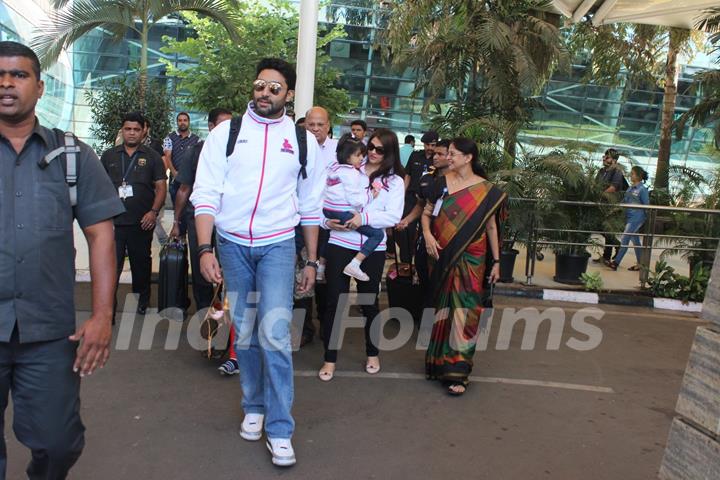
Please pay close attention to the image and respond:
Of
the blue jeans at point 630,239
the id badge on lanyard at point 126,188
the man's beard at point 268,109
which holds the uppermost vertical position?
the man's beard at point 268,109

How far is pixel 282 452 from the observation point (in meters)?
3.69

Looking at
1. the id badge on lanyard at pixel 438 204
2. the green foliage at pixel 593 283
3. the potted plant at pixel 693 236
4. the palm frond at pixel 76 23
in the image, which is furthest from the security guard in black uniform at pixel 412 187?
the palm frond at pixel 76 23

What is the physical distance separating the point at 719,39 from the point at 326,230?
31.6 ft

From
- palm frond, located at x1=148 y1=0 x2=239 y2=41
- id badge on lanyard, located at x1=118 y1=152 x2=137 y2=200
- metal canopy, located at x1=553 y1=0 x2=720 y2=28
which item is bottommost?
id badge on lanyard, located at x1=118 y1=152 x2=137 y2=200

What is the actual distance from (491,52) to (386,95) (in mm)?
17837

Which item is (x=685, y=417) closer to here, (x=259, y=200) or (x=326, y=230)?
(x=259, y=200)

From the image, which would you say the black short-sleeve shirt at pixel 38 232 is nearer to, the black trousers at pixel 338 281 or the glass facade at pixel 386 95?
the black trousers at pixel 338 281

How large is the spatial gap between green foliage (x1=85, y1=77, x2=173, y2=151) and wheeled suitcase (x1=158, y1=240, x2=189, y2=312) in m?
6.77

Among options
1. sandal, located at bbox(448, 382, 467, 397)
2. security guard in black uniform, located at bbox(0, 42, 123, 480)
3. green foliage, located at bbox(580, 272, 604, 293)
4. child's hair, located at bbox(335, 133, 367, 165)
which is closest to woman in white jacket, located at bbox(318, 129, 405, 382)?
child's hair, located at bbox(335, 133, 367, 165)

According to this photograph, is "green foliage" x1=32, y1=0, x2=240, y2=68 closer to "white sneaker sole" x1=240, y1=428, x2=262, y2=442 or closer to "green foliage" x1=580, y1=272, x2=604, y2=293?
"green foliage" x1=580, y1=272, x2=604, y2=293

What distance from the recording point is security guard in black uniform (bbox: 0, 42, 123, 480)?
2.49m

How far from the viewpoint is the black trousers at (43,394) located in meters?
2.55

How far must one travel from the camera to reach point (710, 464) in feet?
7.91

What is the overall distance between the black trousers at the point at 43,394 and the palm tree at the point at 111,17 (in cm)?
1038
